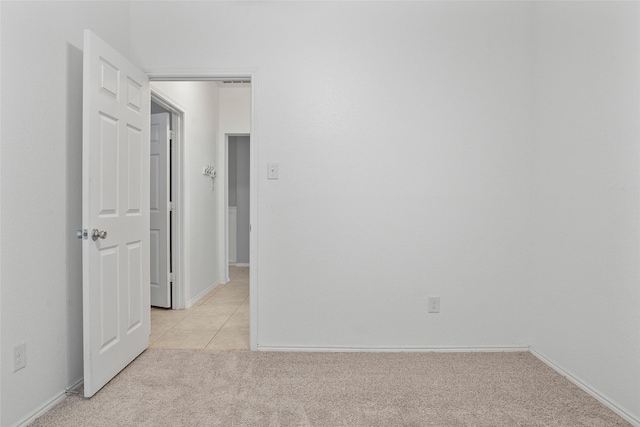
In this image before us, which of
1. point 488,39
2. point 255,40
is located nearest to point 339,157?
point 255,40

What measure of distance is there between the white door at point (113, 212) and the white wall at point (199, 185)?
1.13 m

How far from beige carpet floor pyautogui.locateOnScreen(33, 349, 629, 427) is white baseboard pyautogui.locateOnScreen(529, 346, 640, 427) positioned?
0.11 feet

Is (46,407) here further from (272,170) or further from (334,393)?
(272,170)

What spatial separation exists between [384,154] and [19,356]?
7.80 feet

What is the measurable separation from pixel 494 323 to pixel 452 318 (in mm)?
305

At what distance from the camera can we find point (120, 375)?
240 cm

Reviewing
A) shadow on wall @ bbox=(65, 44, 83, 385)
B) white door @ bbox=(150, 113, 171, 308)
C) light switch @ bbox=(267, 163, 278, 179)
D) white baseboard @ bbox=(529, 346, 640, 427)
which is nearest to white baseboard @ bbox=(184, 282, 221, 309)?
white door @ bbox=(150, 113, 171, 308)

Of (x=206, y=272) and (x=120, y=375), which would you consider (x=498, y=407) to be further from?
(x=206, y=272)

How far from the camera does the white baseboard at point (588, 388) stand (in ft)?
6.43

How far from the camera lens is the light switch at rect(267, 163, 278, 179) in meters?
2.82


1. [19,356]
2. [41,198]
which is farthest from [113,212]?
[19,356]

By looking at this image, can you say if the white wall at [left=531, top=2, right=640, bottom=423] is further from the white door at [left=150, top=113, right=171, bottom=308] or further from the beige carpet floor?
the white door at [left=150, top=113, right=171, bottom=308]

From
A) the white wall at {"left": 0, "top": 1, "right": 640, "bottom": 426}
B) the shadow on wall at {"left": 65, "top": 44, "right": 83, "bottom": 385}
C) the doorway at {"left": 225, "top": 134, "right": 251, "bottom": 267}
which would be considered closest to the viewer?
the shadow on wall at {"left": 65, "top": 44, "right": 83, "bottom": 385}

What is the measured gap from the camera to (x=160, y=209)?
13.2 feet
